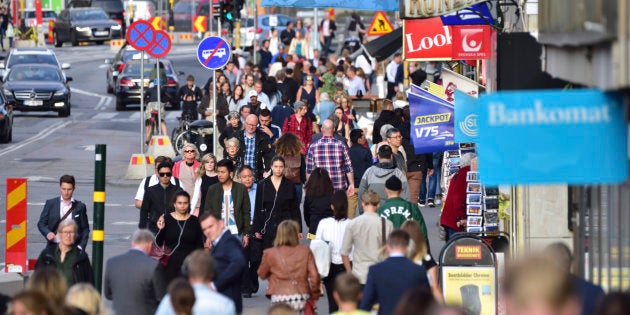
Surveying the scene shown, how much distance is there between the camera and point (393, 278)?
1110 cm

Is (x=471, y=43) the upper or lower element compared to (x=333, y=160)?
upper

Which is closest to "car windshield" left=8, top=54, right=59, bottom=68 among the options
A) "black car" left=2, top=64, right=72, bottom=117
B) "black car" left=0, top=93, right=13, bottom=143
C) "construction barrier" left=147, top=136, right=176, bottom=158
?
"black car" left=2, top=64, right=72, bottom=117

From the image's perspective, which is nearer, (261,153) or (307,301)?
(307,301)

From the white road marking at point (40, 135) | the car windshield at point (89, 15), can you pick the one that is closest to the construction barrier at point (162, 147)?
the white road marking at point (40, 135)

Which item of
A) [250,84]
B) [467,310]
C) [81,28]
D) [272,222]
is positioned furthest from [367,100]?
[81,28]

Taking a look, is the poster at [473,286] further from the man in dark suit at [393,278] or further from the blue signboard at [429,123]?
the blue signboard at [429,123]

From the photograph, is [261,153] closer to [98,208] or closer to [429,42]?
[429,42]

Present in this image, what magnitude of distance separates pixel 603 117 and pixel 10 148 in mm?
28099

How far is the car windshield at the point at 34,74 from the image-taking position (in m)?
43.4

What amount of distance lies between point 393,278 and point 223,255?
6.27 feet

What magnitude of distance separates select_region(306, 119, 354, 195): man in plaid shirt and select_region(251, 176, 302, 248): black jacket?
7.74 feet

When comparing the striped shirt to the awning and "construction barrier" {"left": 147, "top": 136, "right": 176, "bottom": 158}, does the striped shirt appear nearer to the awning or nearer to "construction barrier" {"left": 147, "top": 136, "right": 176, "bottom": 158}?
"construction barrier" {"left": 147, "top": 136, "right": 176, "bottom": 158}

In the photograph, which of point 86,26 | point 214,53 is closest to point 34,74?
point 214,53

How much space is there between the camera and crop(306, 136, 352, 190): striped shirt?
62.1 feet
